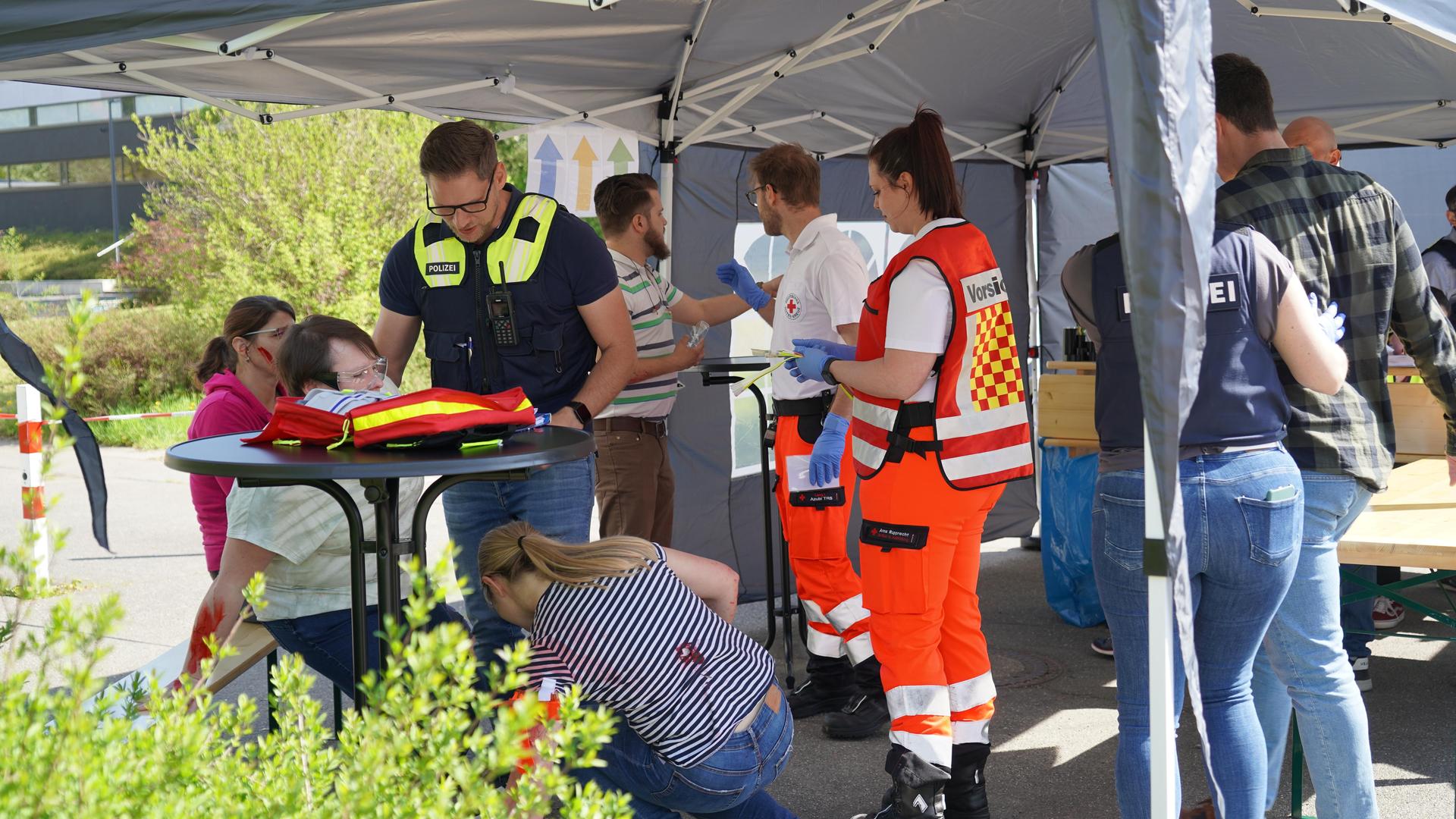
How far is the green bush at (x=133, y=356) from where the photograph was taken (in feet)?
50.8

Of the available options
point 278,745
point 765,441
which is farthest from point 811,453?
point 278,745

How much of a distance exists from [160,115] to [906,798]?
27877 mm

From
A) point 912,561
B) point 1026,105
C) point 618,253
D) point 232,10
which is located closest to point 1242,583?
point 912,561

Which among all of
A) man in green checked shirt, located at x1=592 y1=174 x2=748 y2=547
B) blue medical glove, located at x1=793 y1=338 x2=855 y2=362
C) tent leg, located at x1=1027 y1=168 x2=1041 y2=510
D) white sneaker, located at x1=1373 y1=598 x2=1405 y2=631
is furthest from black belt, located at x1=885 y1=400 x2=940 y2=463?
tent leg, located at x1=1027 y1=168 x2=1041 y2=510

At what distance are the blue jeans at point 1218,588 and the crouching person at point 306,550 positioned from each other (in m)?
1.36

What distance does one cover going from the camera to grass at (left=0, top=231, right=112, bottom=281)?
26625 millimetres

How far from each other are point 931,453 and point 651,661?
96cm

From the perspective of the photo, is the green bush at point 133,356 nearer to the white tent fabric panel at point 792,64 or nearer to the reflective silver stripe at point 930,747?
the white tent fabric panel at point 792,64

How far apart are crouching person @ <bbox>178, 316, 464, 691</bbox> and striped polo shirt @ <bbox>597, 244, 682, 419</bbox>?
161 cm

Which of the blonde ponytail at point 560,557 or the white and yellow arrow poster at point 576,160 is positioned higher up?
the white and yellow arrow poster at point 576,160

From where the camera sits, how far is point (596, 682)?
2324mm

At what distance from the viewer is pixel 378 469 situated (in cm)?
191

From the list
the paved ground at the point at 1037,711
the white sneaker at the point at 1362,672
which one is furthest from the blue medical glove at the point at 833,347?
the white sneaker at the point at 1362,672

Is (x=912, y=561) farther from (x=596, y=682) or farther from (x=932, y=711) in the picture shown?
(x=596, y=682)
